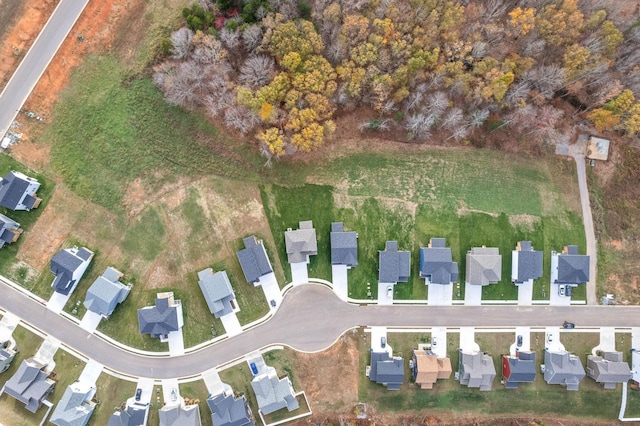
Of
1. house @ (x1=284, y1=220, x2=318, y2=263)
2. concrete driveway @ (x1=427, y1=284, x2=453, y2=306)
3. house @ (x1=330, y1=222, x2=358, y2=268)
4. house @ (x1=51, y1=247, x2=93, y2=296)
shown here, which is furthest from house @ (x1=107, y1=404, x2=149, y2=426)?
concrete driveway @ (x1=427, y1=284, x2=453, y2=306)

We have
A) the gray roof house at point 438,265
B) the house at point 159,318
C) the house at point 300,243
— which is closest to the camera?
the house at point 159,318

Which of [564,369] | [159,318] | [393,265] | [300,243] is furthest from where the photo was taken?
[564,369]

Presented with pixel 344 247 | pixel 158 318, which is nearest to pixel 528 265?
pixel 344 247

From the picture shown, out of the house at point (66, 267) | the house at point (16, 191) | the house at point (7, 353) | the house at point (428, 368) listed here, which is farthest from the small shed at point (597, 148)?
the house at point (7, 353)

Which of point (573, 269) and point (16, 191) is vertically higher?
point (573, 269)

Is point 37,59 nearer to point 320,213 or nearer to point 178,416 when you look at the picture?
point 320,213

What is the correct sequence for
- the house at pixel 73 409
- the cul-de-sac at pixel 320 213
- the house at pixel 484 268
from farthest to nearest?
the house at pixel 484 268
the house at pixel 73 409
the cul-de-sac at pixel 320 213

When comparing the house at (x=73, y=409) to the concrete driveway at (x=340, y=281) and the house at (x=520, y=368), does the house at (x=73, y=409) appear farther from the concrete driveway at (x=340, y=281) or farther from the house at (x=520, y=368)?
→ the house at (x=520, y=368)

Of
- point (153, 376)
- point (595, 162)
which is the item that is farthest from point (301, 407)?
point (595, 162)
